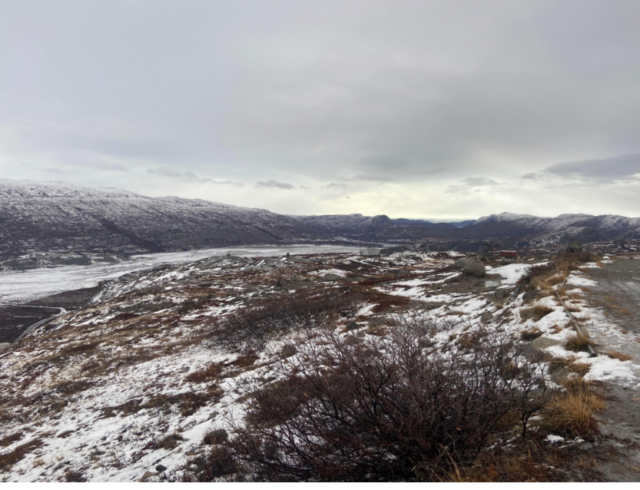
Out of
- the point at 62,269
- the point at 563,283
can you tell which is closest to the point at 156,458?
the point at 563,283

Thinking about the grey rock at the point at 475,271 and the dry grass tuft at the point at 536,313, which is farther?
the grey rock at the point at 475,271

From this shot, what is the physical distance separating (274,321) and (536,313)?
42.5 ft

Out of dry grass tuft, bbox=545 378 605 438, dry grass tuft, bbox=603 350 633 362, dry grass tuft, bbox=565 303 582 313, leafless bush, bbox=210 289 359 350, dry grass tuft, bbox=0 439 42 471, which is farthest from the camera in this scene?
leafless bush, bbox=210 289 359 350

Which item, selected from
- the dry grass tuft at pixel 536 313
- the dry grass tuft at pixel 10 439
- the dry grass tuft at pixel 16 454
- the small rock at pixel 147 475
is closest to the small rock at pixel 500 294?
the dry grass tuft at pixel 536 313

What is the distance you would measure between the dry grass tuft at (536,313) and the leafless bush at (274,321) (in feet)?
30.1

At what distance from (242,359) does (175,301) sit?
22995 millimetres

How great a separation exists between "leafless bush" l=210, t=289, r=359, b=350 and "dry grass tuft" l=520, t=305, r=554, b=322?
9.17m

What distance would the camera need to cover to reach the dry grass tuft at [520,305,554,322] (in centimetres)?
975

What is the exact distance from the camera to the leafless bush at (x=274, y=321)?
16.6 m

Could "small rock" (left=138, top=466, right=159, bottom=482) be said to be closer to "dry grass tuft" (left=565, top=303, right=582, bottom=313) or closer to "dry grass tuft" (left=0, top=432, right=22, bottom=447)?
"dry grass tuft" (left=0, top=432, right=22, bottom=447)

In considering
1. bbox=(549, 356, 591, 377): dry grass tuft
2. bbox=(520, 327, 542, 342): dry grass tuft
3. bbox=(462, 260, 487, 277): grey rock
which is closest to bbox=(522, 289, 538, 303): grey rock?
bbox=(520, 327, 542, 342): dry grass tuft

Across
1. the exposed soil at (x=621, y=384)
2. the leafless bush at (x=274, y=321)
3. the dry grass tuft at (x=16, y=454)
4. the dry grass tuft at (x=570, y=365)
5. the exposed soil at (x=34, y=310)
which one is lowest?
the exposed soil at (x=34, y=310)

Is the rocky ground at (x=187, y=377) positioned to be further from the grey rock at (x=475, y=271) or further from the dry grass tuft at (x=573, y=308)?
the grey rock at (x=475, y=271)

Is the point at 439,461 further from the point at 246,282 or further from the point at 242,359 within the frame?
the point at 246,282
